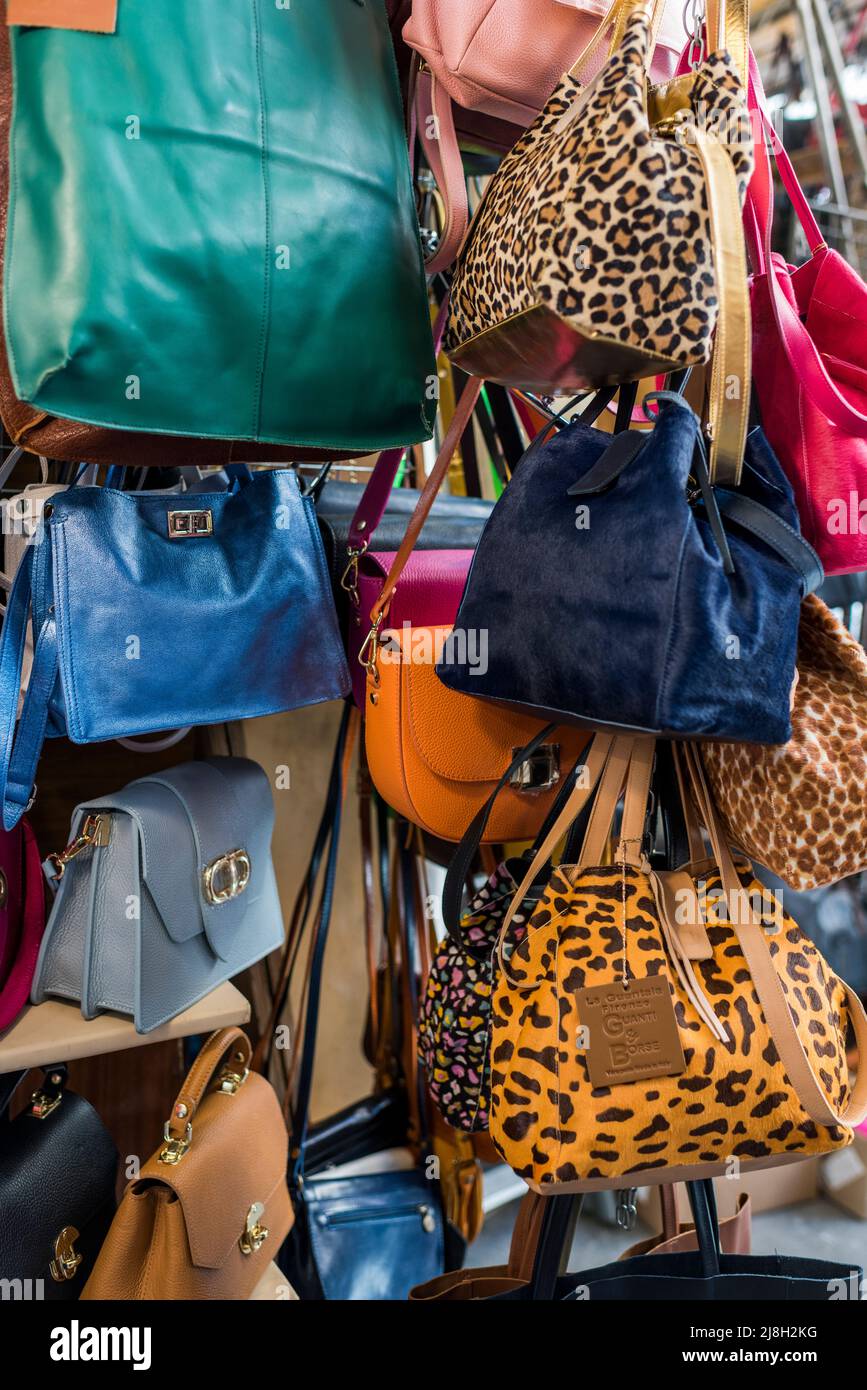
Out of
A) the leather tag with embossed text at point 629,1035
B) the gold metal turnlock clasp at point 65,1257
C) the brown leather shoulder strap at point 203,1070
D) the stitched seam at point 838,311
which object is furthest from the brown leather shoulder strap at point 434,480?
the gold metal turnlock clasp at point 65,1257

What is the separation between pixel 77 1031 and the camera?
0.97 m

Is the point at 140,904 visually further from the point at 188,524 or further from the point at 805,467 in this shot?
the point at 805,467

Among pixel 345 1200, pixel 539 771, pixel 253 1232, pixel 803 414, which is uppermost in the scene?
pixel 803 414

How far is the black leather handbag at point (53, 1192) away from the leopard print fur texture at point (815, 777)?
77 cm

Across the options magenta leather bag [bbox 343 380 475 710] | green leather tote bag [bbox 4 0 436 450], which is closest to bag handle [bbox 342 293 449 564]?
magenta leather bag [bbox 343 380 475 710]

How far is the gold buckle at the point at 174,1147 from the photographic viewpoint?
1.02m

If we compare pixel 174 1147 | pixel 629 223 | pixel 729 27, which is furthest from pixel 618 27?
pixel 174 1147

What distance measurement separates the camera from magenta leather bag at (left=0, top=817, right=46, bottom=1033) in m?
0.99

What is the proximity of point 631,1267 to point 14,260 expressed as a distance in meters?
1.09

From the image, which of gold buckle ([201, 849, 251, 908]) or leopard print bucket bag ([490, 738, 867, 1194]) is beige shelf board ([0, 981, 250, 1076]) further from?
leopard print bucket bag ([490, 738, 867, 1194])

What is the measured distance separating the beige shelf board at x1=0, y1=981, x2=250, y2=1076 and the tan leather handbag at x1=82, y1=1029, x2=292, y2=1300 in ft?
0.35

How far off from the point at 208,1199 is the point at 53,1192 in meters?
0.16

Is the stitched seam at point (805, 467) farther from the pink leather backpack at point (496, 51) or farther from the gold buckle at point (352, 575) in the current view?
the gold buckle at point (352, 575)
